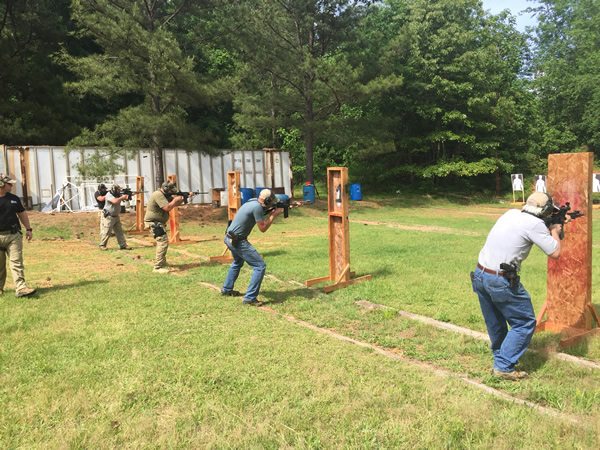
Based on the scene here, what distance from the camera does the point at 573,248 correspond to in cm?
549

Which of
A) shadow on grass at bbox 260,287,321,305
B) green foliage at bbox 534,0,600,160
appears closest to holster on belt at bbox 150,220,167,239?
shadow on grass at bbox 260,287,321,305

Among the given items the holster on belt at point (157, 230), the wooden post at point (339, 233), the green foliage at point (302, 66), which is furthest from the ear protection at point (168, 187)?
the green foliage at point (302, 66)

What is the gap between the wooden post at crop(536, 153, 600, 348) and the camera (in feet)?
17.6

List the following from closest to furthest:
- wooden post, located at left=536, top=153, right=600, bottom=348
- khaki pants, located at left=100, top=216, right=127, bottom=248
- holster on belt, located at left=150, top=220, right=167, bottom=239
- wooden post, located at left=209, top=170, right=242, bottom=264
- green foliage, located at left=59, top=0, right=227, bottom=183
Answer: wooden post, located at left=536, top=153, right=600, bottom=348, holster on belt, located at left=150, top=220, right=167, bottom=239, wooden post, located at left=209, top=170, right=242, bottom=264, khaki pants, located at left=100, top=216, right=127, bottom=248, green foliage, located at left=59, top=0, right=227, bottom=183

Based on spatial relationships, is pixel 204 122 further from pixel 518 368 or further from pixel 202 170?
pixel 518 368

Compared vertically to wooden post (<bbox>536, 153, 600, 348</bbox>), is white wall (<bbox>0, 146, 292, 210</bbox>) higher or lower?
higher

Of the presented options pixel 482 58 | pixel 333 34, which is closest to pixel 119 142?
pixel 333 34

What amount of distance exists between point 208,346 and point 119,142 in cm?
1748

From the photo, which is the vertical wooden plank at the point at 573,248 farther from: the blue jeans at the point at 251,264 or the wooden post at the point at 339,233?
the blue jeans at the point at 251,264

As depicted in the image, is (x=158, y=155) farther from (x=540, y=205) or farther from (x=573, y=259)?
(x=540, y=205)

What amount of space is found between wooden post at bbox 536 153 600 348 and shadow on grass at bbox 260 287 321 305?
3.50 metres

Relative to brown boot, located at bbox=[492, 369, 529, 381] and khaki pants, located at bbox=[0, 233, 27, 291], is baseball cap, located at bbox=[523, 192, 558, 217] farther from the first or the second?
khaki pants, located at bbox=[0, 233, 27, 291]

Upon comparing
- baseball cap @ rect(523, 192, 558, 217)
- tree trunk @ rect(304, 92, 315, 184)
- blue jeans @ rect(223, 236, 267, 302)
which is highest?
tree trunk @ rect(304, 92, 315, 184)

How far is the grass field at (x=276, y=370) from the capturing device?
11.5 ft
